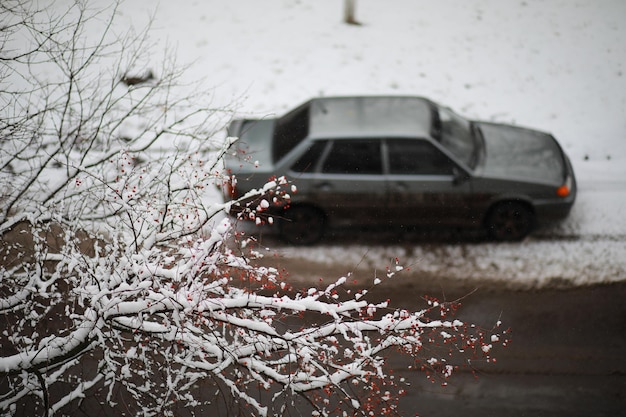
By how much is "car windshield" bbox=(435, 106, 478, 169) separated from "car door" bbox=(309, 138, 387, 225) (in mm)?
909

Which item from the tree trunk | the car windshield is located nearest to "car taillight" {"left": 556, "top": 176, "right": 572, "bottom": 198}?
the car windshield

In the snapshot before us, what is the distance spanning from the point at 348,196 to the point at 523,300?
2.53 metres

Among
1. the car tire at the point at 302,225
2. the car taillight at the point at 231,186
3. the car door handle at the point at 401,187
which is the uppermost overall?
the car taillight at the point at 231,186

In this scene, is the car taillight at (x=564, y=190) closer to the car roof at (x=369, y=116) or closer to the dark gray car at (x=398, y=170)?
the dark gray car at (x=398, y=170)

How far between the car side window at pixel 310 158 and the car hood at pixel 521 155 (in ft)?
6.91

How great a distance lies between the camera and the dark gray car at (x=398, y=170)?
22.5 ft

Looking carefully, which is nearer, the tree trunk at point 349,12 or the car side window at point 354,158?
the car side window at point 354,158

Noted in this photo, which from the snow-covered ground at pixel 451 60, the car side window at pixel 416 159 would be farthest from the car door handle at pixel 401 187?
the snow-covered ground at pixel 451 60

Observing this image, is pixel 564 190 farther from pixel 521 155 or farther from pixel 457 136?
pixel 457 136

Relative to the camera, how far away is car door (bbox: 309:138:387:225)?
684cm

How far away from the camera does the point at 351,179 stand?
6.93 meters

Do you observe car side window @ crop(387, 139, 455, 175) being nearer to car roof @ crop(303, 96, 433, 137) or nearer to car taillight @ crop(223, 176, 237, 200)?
car roof @ crop(303, 96, 433, 137)

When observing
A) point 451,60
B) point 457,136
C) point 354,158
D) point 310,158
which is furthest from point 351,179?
point 451,60

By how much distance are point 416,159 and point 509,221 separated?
5.24 ft
